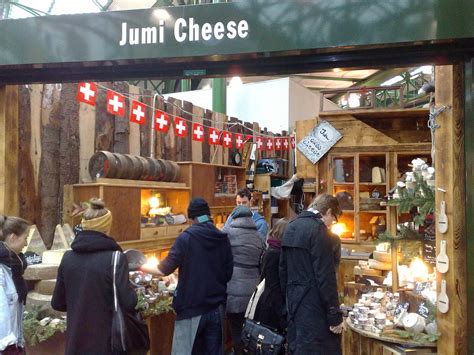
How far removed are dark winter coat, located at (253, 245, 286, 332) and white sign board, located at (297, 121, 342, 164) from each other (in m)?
4.19

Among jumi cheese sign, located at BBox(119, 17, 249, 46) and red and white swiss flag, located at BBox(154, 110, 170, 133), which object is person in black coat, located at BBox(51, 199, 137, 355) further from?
red and white swiss flag, located at BBox(154, 110, 170, 133)

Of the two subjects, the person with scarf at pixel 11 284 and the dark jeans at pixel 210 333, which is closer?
the person with scarf at pixel 11 284

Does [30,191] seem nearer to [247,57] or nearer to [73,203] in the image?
[73,203]

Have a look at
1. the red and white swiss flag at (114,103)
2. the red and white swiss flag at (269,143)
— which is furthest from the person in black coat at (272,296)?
the red and white swiss flag at (269,143)

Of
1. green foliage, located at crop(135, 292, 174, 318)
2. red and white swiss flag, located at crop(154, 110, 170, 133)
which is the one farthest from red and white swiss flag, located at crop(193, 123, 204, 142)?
green foliage, located at crop(135, 292, 174, 318)

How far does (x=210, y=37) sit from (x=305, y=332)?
184 centimetres

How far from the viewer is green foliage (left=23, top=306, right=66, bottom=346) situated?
340 cm

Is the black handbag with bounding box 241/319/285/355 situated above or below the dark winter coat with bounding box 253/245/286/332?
below

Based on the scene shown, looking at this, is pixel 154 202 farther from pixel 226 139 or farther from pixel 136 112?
pixel 226 139

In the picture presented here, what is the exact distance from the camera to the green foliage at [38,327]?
134 inches

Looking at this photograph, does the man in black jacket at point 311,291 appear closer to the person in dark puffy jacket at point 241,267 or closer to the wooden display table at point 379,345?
the wooden display table at point 379,345

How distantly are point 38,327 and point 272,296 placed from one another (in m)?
1.66

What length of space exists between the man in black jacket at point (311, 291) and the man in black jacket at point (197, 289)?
1.77 ft

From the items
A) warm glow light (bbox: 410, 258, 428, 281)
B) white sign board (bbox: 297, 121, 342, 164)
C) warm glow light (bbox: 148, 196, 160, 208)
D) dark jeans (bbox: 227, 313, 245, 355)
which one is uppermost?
white sign board (bbox: 297, 121, 342, 164)
